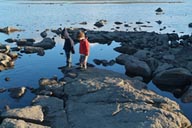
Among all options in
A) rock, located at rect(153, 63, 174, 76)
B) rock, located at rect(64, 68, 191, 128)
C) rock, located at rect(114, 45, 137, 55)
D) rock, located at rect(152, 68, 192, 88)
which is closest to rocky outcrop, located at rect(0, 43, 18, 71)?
rock, located at rect(64, 68, 191, 128)

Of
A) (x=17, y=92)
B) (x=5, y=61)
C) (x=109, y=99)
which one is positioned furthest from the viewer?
(x=5, y=61)

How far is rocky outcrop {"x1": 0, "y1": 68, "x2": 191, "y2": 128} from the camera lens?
1691 cm

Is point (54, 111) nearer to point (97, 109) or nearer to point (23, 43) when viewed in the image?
point (97, 109)

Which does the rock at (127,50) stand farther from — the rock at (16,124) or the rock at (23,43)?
the rock at (16,124)

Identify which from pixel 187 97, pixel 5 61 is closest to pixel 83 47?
pixel 187 97

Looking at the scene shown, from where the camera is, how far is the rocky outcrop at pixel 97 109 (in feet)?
55.5

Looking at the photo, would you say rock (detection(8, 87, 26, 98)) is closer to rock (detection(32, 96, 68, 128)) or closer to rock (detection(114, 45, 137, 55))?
rock (detection(32, 96, 68, 128))

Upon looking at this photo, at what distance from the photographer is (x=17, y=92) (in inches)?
938

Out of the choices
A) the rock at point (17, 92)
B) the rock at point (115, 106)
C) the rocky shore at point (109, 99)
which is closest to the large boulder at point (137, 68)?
the rocky shore at point (109, 99)

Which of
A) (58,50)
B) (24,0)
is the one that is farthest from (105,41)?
(24,0)

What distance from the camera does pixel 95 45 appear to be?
4425cm

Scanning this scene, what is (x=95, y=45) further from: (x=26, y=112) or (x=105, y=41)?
(x=26, y=112)

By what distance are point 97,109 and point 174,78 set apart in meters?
10.6

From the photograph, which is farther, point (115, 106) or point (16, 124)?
point (115, 106)
